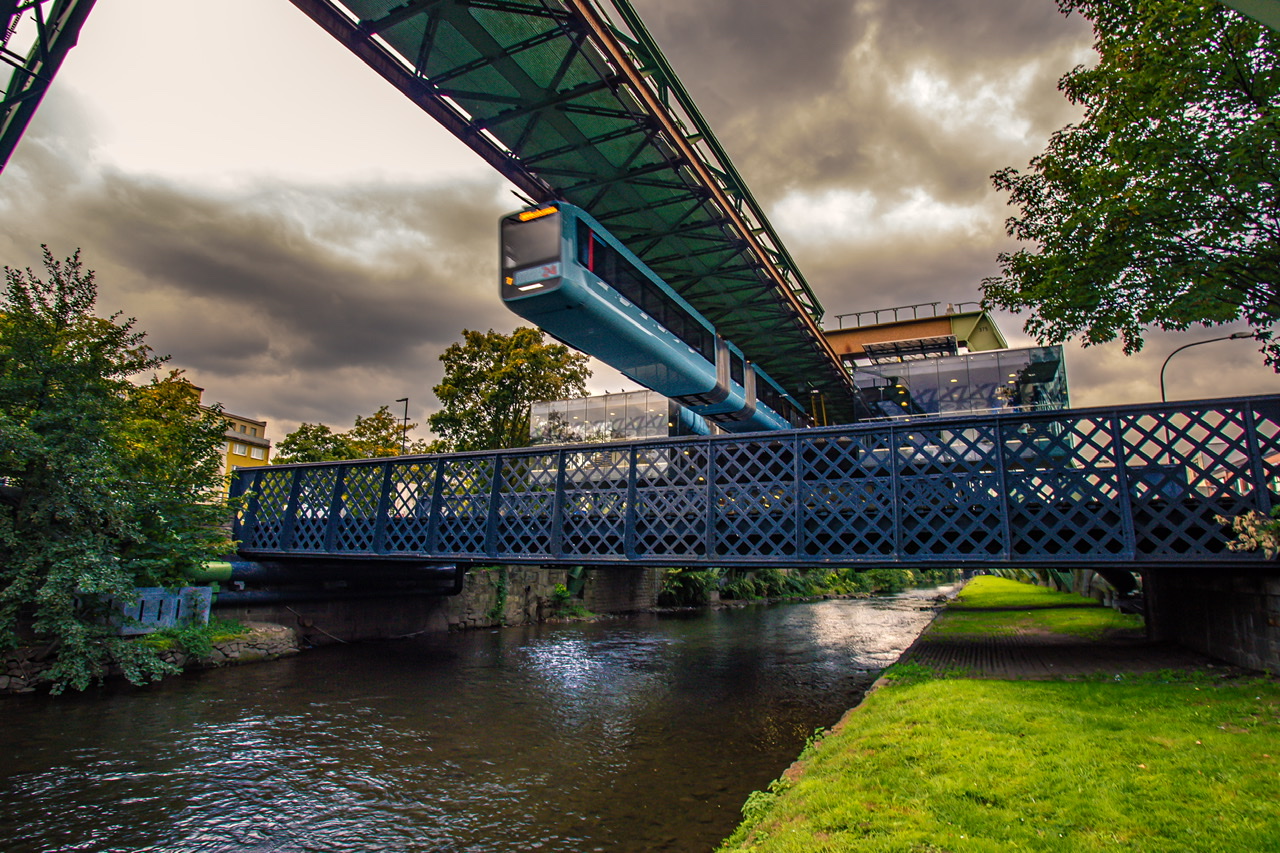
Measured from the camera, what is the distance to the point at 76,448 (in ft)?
36.7

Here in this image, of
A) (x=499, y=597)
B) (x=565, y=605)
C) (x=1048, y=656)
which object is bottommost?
(x=565, y=605)

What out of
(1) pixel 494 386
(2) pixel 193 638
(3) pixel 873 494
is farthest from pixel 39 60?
(1) pixel 494 386

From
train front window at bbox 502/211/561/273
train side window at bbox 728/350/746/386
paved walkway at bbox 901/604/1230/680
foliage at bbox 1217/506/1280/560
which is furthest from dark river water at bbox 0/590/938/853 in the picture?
train front window at bbox 502/211/561/273

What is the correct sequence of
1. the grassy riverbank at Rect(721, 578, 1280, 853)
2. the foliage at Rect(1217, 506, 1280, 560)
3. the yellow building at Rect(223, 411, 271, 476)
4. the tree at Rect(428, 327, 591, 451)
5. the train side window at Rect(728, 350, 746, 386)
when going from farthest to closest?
the yellow building at Rect(223, 411, 271, 476), the tree at Rect(428, 327, 591, 451), the train side window at Rect(728, 350, 746, 386), the foliage at Rect(1217, 506, 1280, 560), the grassy riverbank at Rect(721, 578, 1280, 853)

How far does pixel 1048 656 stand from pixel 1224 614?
2.44 meters

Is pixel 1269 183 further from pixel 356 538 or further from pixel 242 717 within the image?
pixel 356 538

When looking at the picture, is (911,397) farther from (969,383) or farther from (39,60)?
(39,60)

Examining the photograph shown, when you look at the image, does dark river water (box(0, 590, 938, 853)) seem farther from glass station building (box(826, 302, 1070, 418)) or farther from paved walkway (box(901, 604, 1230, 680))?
glass station building (box(826, 302, 1070, 418))

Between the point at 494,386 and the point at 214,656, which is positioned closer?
the point at 214,656

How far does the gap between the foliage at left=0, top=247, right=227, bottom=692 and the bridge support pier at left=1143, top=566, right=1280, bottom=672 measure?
1611 centimetres

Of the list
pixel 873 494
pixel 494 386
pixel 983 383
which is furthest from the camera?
pixel 494 386

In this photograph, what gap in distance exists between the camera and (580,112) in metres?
10.9

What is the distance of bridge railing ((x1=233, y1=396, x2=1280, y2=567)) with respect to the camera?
8.80m

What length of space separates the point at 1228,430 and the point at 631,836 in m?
9.03
